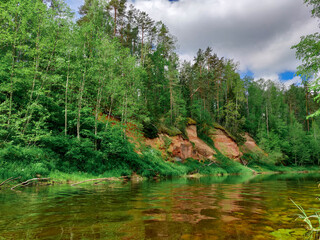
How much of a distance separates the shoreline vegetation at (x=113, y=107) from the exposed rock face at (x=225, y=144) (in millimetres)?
218

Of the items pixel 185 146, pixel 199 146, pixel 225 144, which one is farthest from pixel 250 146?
pixel 185 146

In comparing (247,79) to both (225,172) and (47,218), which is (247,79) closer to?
(225,172)

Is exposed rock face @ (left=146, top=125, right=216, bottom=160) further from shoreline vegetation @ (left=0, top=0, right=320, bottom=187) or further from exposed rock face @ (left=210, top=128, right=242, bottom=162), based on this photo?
exposed rock face @ (left=210, top=128, right=242, bottom=162)

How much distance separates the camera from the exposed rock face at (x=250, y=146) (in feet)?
149

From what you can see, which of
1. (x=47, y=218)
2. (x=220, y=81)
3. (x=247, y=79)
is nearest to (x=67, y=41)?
(x=47, y=218)

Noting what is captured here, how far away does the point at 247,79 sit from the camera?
60.5m

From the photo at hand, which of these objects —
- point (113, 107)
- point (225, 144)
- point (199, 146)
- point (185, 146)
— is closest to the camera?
point (113, 107)

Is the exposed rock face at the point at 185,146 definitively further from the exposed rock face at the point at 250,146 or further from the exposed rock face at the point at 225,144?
the exposed rock face at the point at 250,146

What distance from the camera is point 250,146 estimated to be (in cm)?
4753

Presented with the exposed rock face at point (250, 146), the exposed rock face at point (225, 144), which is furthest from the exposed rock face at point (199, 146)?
the exposed rock face at point (250, 146)

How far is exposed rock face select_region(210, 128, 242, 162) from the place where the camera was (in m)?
39.6

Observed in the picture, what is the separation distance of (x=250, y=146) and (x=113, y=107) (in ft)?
123

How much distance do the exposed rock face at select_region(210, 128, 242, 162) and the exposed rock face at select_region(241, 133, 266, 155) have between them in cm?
474

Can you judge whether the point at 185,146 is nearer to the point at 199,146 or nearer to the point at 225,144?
the point at 199,146
